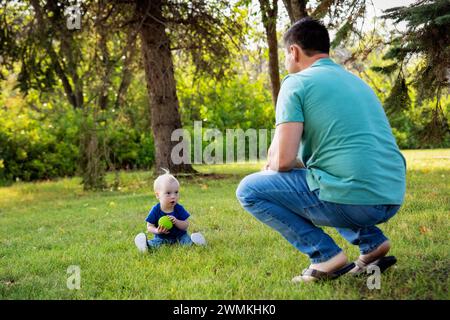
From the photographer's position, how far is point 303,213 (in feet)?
9.82

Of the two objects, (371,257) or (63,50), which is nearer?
(371,257)

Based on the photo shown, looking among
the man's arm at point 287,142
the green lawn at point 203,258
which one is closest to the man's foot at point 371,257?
the green lawn at point 203,258

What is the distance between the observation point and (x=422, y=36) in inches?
212

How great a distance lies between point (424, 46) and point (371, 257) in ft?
10.2

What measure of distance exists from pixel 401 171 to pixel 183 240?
6.72ft

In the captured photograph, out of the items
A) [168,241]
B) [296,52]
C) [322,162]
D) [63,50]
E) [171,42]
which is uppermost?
[171,42]

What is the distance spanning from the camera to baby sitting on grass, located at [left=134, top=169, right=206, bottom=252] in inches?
166

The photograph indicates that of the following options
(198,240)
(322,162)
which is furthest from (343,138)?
(198,240)

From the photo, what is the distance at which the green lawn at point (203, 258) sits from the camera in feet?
9.62

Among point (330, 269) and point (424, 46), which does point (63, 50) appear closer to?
point (424, 46)

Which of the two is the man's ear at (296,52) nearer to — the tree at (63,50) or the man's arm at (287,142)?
the man's arm at (287,142)

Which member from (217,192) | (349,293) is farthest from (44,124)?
(349,293)

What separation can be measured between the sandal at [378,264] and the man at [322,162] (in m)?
0.14
